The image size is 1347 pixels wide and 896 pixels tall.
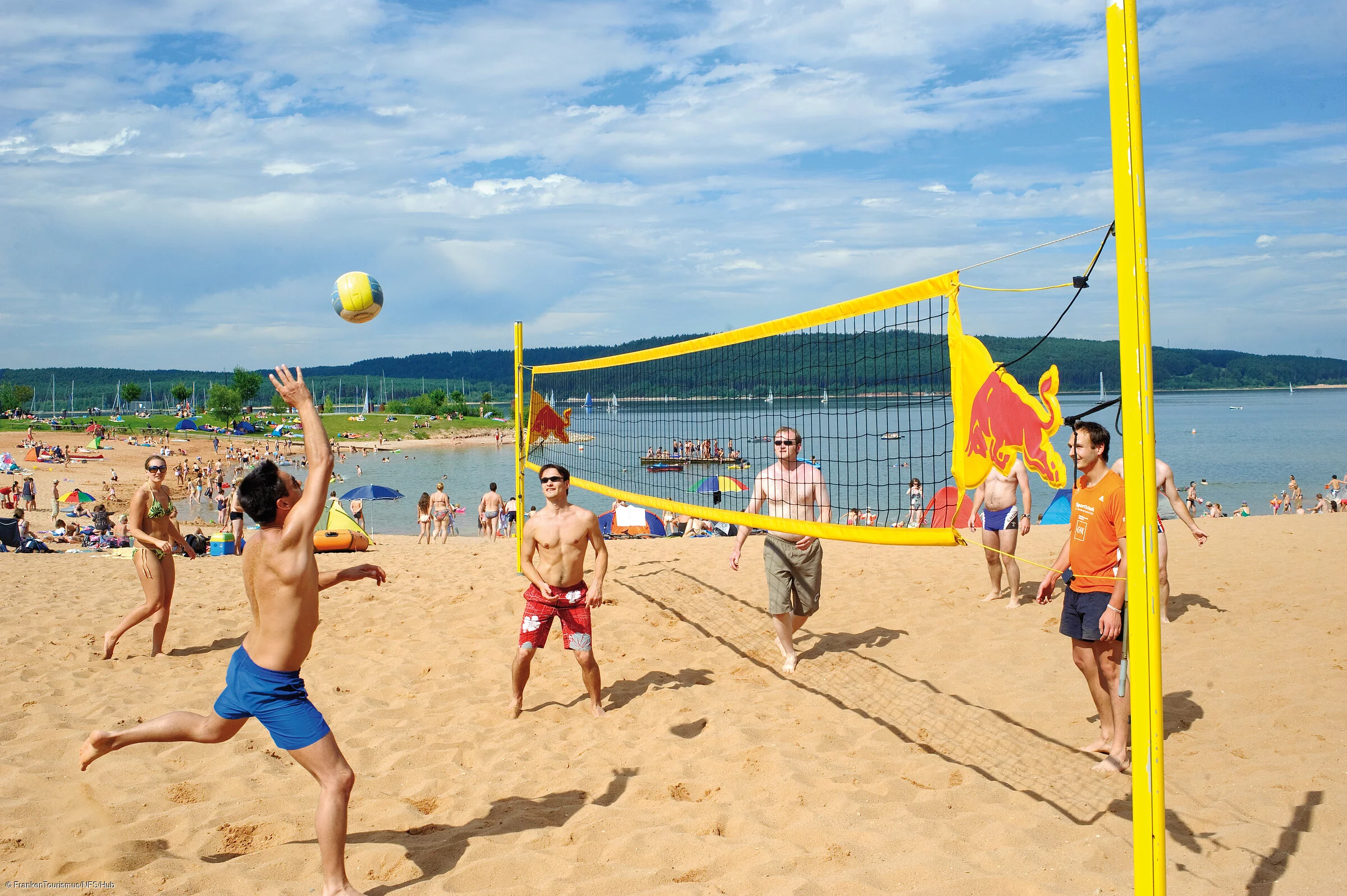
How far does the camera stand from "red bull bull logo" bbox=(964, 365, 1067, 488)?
10.3 feet

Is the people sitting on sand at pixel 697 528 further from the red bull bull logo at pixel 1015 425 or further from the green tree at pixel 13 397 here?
the green tree at pixel 13 397

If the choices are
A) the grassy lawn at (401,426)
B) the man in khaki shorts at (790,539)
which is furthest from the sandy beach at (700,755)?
the grassy lawn at (401,426)

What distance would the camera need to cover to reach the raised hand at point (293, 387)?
297cm

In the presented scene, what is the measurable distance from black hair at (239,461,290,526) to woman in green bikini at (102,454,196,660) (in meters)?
3.37

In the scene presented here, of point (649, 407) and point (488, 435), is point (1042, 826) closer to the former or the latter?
point (649, 407)

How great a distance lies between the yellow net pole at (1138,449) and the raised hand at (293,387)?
8.44 ft

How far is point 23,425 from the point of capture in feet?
211

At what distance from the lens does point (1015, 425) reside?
3.29 metres

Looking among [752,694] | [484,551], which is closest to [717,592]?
[752,694]

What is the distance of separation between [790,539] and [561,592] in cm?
156

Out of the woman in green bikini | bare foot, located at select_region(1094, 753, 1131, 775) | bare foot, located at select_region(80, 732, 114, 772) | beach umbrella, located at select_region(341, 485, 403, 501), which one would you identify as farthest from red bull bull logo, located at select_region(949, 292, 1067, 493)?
beach umbrella, located at select_region(341, 485, 403, 501)

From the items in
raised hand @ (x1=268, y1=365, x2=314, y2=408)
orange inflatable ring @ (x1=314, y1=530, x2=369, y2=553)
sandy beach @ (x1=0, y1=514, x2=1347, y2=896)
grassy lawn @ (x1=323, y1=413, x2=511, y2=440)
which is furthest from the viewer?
grassy lawn @ (x1=323, y1=413, x2=511, y2=440)

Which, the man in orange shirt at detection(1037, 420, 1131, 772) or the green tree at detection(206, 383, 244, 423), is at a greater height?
the green tree at detection(206, 383, 244, 423)

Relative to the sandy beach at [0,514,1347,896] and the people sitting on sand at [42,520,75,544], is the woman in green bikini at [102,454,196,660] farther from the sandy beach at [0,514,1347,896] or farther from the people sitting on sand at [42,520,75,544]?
the people sitting on sand at [42,520,75,544]
